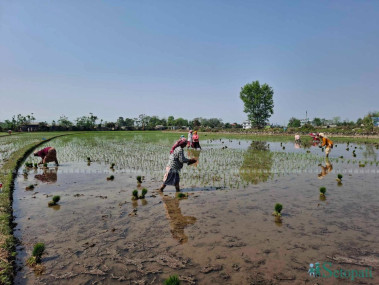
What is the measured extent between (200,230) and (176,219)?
85cm

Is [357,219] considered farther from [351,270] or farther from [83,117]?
[83,117]

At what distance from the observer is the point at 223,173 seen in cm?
1156

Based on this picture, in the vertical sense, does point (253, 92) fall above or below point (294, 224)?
above

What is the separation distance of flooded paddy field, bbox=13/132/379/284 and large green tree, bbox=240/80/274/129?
60880mm

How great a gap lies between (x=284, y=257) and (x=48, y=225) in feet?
17.1

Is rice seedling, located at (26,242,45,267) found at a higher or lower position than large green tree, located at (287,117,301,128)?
lower

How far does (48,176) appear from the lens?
11.3 meters

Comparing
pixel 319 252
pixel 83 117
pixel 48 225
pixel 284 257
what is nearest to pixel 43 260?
pixel 48 225

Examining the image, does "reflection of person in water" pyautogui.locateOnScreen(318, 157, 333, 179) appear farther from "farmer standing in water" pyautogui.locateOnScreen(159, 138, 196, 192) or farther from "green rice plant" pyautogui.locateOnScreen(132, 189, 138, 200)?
"green rice plant" pyautogui.locateOnScreen(132, 189, 138, 200)

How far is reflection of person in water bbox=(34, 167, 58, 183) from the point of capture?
1055 centimetres

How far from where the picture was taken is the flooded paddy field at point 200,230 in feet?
13.3
